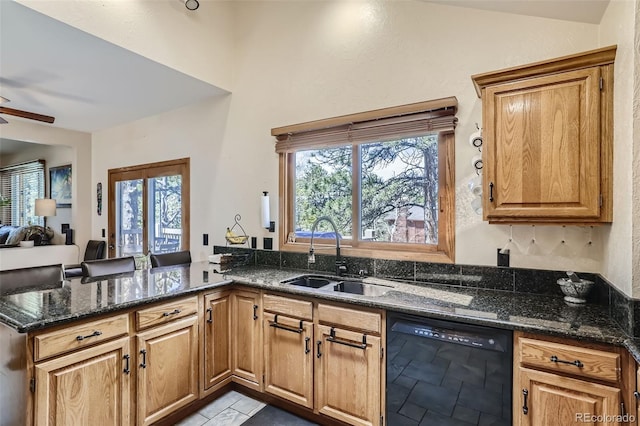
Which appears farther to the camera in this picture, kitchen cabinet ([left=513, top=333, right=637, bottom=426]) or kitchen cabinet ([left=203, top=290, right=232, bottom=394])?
kitchen cabinet ([left=203, top=290, right=232, bottom=394])

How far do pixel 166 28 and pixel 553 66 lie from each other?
2.88 m

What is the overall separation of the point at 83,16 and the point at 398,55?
226 centimetres

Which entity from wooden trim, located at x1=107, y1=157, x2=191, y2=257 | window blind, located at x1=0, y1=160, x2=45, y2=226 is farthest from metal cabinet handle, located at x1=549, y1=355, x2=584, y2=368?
window blind, located at x1=0, y1=160, x2=45, y2=226

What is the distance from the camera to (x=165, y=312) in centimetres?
204

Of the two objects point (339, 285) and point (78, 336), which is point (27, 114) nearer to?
point (78, 336)

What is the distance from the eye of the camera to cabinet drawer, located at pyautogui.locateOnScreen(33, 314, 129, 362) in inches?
58.9

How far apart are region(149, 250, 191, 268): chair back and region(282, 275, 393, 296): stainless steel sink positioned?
1467 mm

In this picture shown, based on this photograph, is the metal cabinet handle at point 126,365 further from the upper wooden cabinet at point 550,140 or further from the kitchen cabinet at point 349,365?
the upper wooden cabinet at point 550,140

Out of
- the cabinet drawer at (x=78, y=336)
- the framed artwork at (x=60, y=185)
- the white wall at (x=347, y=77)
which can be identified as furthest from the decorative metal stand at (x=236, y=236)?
the framed artwork at (x=60, y=185)

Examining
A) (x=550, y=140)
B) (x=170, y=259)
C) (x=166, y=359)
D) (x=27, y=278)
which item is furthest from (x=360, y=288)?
(x=27, y=278)

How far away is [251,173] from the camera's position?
3.26 metres

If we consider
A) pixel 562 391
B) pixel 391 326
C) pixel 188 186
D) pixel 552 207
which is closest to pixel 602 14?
pixel 552 207

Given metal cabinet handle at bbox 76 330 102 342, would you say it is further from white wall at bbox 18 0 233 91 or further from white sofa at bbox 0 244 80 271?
white sofa at bbox 0 244 80 271

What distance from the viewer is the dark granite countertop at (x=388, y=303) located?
1.44 metres
